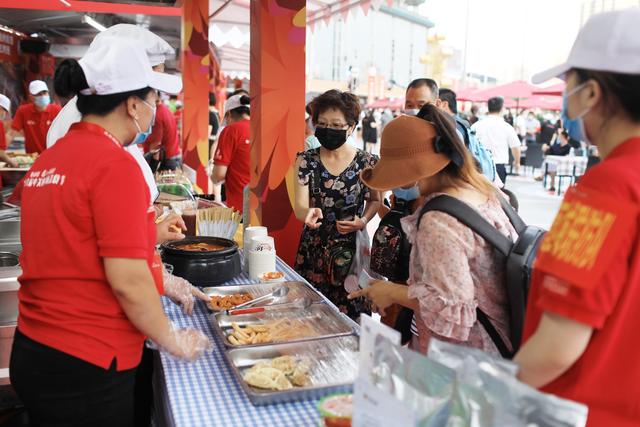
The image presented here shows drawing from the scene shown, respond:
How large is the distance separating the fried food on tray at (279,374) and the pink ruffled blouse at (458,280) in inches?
15.6

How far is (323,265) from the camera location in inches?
122

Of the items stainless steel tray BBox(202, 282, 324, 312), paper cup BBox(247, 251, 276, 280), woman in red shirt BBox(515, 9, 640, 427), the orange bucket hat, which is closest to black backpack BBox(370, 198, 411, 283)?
stainless steel tray BBox(202, 282, 324, 312)

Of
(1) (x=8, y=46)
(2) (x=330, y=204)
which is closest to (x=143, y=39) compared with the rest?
(2) (x=330, y=204)

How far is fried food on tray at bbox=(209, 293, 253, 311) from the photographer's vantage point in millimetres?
2309

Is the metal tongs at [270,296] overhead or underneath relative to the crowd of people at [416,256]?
underneath

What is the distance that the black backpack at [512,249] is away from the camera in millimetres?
1687

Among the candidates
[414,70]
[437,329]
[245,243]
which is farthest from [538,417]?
[414,70]

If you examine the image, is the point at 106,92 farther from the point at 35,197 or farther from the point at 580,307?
the point at 580,307

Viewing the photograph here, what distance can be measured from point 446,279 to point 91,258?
0.94 m

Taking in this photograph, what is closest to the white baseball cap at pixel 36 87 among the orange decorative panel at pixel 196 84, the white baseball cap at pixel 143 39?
the orange decorative panel at pixel 196 84

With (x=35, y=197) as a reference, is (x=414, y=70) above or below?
above

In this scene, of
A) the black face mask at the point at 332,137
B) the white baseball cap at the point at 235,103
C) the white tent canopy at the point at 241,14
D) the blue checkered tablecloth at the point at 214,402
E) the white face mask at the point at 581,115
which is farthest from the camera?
the white tent canopy at the point at 241,14

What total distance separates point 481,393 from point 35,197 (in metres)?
1.14

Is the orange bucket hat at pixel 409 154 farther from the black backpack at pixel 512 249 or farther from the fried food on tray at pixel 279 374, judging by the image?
the fried food on tray at pixel 279 374
